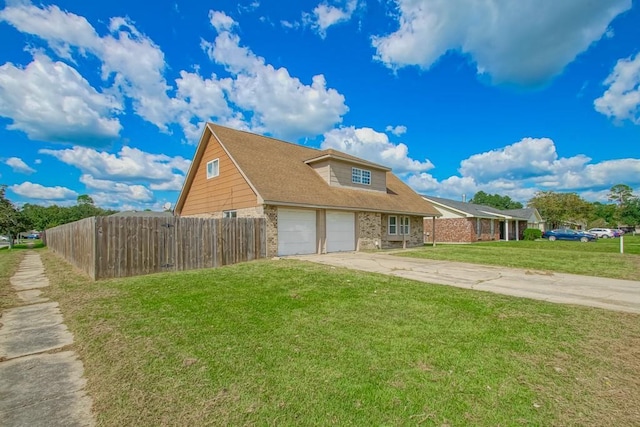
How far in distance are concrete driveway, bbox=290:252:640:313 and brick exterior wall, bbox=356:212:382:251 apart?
6581 mm

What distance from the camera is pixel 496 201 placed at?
4087 inches

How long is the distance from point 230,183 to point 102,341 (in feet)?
39.7

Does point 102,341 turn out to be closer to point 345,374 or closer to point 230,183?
point 345,374

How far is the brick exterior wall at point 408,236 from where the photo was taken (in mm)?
20750

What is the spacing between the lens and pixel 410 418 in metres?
2.73

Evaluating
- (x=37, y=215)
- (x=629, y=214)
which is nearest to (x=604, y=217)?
(x=629, y=214)

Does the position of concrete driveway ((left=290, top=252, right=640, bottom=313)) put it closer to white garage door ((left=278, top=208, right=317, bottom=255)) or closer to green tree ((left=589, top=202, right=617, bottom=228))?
white garage door ((left=278, top=208, right=317, bottom=255))

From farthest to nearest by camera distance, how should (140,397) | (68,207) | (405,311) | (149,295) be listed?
(68,207) < (149,295) < (405,311) < (140,397)

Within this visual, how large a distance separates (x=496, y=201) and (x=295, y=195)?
10645 cm

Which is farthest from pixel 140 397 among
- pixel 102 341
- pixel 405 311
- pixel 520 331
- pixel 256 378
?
pixel 520 331

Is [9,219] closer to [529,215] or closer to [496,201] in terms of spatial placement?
[529,215]

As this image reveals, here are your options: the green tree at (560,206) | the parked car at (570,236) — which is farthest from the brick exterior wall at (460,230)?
the green tree at (560,206)

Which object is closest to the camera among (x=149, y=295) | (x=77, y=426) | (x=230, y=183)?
(x=77, y=426)

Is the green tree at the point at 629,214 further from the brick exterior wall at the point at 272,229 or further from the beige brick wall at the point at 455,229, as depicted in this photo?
the brick exterior wall at the point at 272,229
